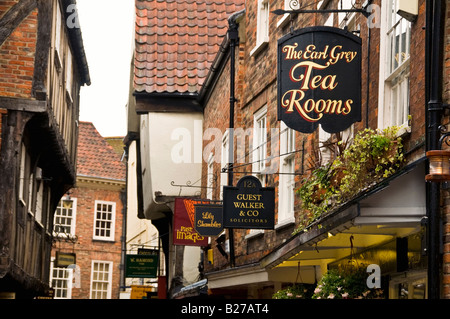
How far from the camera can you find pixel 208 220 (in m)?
15.8

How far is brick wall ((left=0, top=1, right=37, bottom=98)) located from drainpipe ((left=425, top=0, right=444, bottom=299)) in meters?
8.85

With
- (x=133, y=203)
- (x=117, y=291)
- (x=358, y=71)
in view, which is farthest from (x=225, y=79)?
(x=117, y=291)

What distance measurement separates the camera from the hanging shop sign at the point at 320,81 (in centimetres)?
931

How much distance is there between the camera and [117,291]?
4091 centimetres

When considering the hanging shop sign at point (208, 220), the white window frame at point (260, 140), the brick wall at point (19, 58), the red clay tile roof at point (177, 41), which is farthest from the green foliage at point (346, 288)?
the red clay tile roof at point (177, 41)

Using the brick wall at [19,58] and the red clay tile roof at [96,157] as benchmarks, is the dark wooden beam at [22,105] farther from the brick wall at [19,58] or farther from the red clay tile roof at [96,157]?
the red clay tile roof at [96,157]

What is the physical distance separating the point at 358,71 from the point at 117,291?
32801 mm

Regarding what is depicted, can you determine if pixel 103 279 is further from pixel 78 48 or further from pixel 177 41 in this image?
pixel 78 48

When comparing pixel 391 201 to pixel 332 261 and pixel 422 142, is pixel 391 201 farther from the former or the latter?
pixel 332 261

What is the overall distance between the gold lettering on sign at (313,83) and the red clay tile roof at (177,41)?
1282 centimetres

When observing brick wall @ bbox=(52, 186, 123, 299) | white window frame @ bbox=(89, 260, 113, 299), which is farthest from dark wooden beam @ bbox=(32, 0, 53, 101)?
white window frame @ bbox=(89, 260, 113, 299)

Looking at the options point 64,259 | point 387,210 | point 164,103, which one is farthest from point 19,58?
point 64,259

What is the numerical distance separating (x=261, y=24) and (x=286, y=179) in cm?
354

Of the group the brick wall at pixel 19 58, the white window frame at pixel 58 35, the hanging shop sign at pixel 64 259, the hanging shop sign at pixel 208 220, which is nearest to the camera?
the brick wall at pixel 19 58
